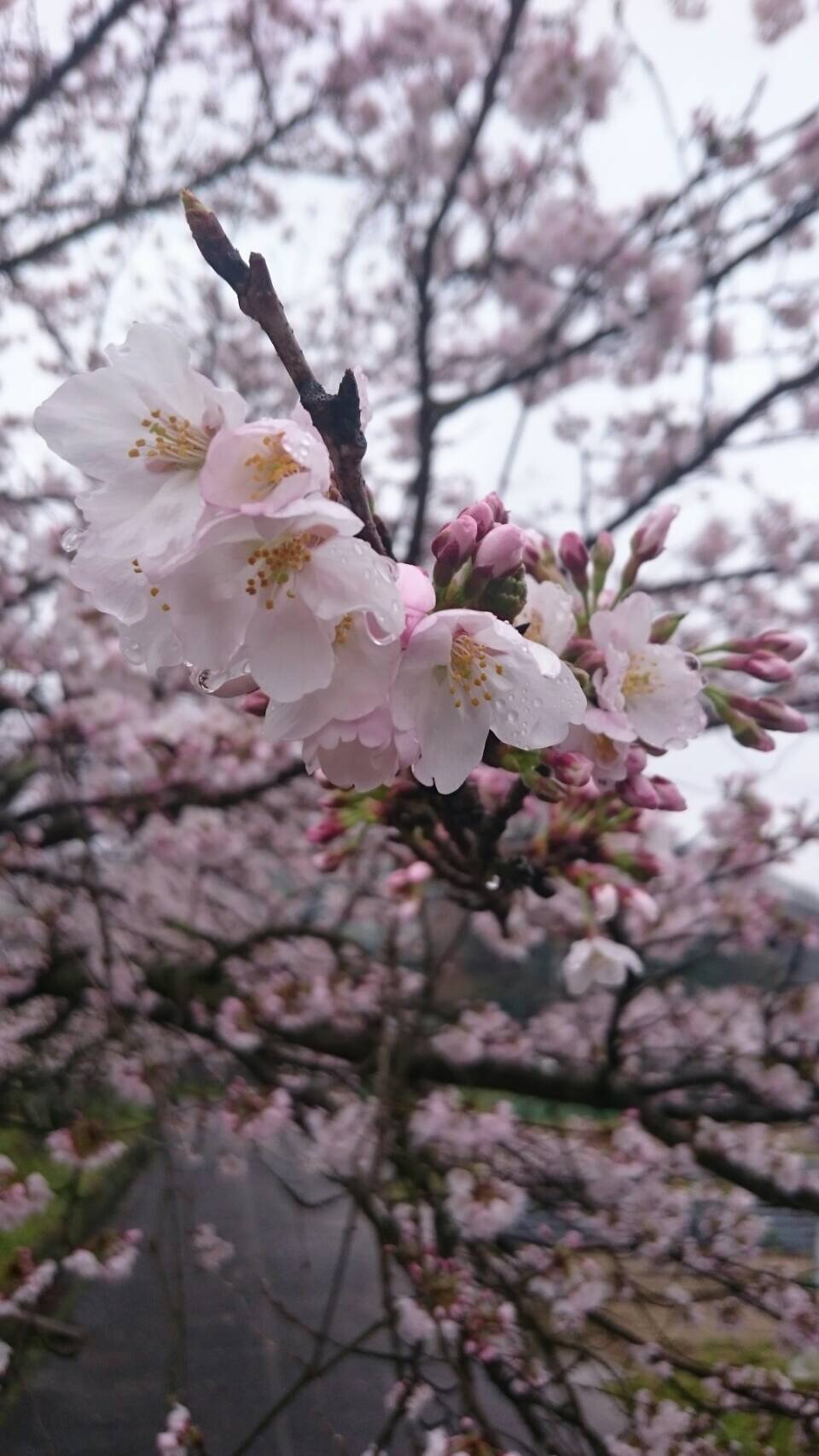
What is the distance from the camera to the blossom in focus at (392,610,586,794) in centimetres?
70

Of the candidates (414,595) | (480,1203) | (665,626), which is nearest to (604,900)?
(665,626)

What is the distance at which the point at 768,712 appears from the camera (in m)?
1.04

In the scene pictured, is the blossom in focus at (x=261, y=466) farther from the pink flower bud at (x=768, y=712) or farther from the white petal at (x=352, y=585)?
the pink flower bud at (x=768, y=712)

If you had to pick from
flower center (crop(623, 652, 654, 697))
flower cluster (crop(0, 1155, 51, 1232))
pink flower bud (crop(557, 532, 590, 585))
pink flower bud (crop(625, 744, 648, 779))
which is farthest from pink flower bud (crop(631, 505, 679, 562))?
flower cluster (crop(0, 1155, 51, 1232))

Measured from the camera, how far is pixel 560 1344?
1999 millimetres

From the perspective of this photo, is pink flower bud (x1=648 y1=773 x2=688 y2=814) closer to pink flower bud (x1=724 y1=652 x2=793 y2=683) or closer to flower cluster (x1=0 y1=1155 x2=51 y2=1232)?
pink flower bud (x1=724 y1=652 x2=793 y2=683)

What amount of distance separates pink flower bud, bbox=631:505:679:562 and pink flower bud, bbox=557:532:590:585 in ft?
0.24

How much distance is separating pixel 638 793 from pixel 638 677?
132 mm

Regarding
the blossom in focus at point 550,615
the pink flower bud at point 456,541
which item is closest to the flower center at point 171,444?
the pink flower bud at point 456,541

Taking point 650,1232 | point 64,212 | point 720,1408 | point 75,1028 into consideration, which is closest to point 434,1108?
point 650,1232

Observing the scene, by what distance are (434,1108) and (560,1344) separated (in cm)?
96

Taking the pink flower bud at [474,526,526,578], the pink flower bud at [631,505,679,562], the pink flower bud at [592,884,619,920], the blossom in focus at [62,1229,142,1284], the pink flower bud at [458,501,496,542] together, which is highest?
the pink flower bud at [631,505,679,562]

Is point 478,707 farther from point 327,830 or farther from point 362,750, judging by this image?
point 327,830

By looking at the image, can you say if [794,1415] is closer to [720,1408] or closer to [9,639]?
[720,1408]
